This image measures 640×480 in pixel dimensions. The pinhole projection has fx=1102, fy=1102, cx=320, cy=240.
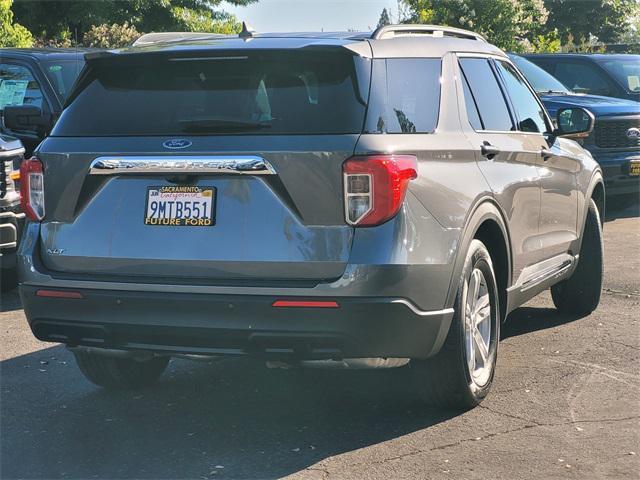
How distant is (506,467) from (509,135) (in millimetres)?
2195

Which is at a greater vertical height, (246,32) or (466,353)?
(246,32)

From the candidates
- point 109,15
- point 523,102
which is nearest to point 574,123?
point 523,102

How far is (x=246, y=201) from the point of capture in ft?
15.0

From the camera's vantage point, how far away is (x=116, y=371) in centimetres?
577

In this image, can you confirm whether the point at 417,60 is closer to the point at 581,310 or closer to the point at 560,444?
the point at 560,444

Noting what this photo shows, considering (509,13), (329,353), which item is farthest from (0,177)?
(509,13)

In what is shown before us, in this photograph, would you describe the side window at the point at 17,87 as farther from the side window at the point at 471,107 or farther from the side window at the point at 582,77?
the side window at the point at 582,77

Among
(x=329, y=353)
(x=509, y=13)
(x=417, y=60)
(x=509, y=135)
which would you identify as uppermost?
(x=417, y=60)

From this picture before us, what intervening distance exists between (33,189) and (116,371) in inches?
46.5

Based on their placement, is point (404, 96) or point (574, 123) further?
point (574, 123)

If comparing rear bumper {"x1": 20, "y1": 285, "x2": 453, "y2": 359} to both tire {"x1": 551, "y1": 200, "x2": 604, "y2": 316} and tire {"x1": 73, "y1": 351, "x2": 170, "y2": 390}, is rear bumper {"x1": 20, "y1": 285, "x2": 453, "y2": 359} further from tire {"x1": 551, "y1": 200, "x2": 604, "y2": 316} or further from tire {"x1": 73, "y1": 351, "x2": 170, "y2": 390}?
tire {"x1": 551, "y1": 200, "x2": 604, "y2": 316}

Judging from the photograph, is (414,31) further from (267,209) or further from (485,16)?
(485,16)

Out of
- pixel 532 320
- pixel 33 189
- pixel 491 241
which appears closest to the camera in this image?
pixel 33 189

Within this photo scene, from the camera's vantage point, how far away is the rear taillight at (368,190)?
449 cm
